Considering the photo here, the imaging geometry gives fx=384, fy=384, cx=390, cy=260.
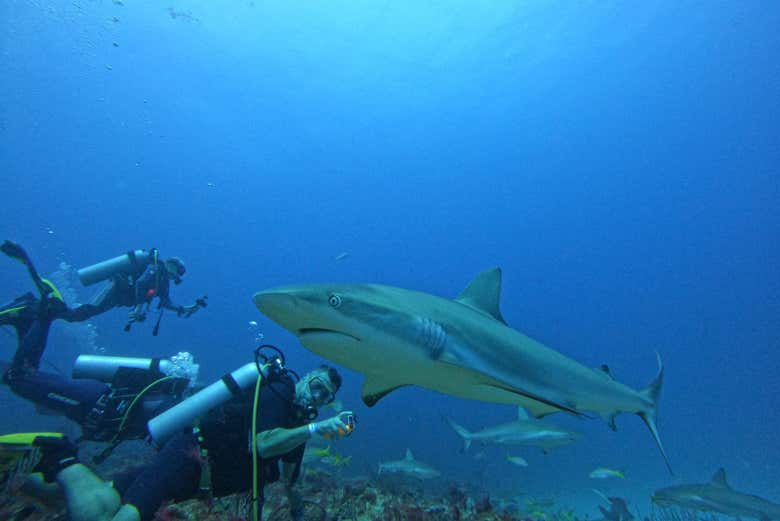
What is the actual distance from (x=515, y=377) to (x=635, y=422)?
72.1 meters

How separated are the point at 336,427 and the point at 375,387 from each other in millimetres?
494

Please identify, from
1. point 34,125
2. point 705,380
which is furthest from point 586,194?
point 34,125

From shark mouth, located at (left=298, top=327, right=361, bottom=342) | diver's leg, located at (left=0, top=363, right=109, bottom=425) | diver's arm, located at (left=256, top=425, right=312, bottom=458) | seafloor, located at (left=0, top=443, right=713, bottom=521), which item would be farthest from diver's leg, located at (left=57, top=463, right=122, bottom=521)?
diver's leg, located at (left=0, top=363, right=109, bottom=425)

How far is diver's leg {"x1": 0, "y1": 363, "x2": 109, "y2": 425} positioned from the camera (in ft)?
18.2

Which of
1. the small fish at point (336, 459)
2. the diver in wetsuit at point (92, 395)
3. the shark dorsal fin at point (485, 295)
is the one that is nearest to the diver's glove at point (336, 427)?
the shark dorsal fin at point (485, 295)

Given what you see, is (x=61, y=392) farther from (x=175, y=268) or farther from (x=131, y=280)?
(x=175, y=268)

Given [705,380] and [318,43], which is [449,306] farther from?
[705,380]

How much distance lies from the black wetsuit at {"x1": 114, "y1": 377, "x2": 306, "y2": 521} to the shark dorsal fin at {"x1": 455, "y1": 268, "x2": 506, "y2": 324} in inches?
87.4

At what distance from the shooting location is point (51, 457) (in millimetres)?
3377

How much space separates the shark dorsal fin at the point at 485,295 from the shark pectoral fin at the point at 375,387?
110cm

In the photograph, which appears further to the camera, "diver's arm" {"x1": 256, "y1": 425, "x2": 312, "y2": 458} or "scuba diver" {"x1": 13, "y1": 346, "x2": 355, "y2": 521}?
"diver's arm" {"x1": 256, "y1": 425, "x2": 312, "y2": 458}

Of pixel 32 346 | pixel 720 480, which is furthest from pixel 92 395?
pixel 720 480

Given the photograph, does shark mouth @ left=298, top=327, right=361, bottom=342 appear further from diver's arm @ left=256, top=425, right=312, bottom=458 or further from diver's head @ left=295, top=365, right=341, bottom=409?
diver's head @ left=295, top=365, right=341, bottom=409

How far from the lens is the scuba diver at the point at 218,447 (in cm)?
325
